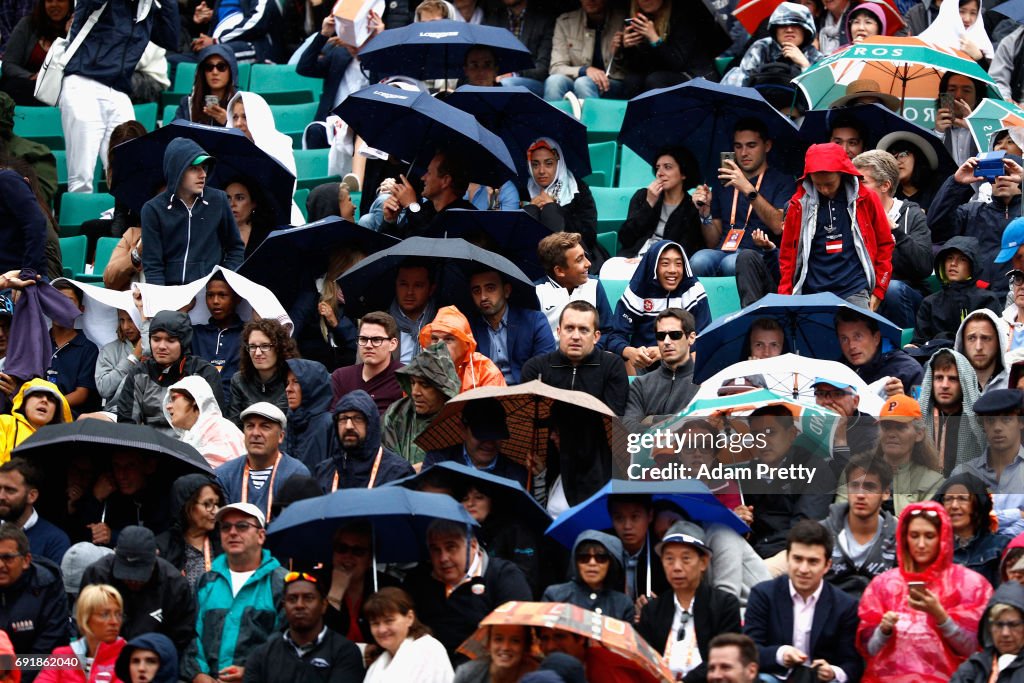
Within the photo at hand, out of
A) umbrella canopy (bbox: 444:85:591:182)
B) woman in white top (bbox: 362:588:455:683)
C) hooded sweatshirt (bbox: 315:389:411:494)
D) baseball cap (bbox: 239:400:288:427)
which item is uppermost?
umbrella canopy (bbox: 444:85:591:182)

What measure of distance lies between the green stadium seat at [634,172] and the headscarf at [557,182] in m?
1.89

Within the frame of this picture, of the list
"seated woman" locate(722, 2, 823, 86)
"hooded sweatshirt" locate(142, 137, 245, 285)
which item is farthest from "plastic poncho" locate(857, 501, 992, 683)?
"seated woman" locate(722, 2, 823, 86)

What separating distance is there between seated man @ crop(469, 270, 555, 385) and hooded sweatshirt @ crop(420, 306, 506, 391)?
441mm

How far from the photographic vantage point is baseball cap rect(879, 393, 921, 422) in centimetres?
1110

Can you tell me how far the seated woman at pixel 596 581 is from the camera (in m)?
9.98

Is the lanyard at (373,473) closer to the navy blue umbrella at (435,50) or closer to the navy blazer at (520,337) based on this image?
the navy blazer at (520,337)

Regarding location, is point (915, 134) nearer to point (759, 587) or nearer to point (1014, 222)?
point (1014, 222)

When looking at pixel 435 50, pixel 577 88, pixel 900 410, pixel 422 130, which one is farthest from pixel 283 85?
pixel 900 410

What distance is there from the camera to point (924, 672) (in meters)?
9.65

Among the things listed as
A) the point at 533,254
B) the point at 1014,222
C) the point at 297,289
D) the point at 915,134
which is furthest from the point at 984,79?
the point at 297,289

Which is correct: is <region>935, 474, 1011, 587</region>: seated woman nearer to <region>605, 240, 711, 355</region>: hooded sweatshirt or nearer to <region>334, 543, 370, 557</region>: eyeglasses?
<region>334, 543, 370, 557</region>: eyeglasses

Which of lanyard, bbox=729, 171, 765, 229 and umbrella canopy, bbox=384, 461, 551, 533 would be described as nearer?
umbrella canopy, bbox=384, 461, 551, 533

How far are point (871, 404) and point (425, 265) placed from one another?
2935 millimetres

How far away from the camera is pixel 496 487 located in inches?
423
